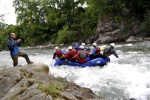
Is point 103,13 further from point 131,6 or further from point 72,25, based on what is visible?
point 72,25

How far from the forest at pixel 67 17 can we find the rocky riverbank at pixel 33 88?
85.0ft

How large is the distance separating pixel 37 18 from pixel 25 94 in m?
43.2

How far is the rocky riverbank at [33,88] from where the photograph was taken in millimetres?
5820

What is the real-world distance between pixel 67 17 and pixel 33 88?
38274 millimetres

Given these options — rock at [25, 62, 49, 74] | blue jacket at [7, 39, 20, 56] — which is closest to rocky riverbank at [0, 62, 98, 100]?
rock at [25, 62, 49, 74]

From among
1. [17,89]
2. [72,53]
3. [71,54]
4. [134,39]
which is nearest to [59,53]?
[71,54]

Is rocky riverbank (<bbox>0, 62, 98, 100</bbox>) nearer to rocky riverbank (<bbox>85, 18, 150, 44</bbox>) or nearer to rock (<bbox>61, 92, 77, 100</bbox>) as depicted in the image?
rock (<bbox>61, 92, 77, 100</bbox>)

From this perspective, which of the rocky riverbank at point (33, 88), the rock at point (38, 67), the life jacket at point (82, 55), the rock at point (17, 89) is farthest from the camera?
the life jacket at point (82, 55)

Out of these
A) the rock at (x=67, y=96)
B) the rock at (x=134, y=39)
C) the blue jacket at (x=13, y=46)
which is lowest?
the rock at (x=134, y=39)

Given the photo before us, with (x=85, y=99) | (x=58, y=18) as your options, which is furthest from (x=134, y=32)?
(x=85, y=99)

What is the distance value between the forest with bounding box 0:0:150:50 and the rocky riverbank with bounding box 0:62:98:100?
85.0ft

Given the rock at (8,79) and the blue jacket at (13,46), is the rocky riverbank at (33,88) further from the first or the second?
the blue jacket at (13,46)

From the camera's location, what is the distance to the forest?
34438mm

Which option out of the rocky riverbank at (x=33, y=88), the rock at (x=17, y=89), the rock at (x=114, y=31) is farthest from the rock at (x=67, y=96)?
the rock at (x=114, y=31)
